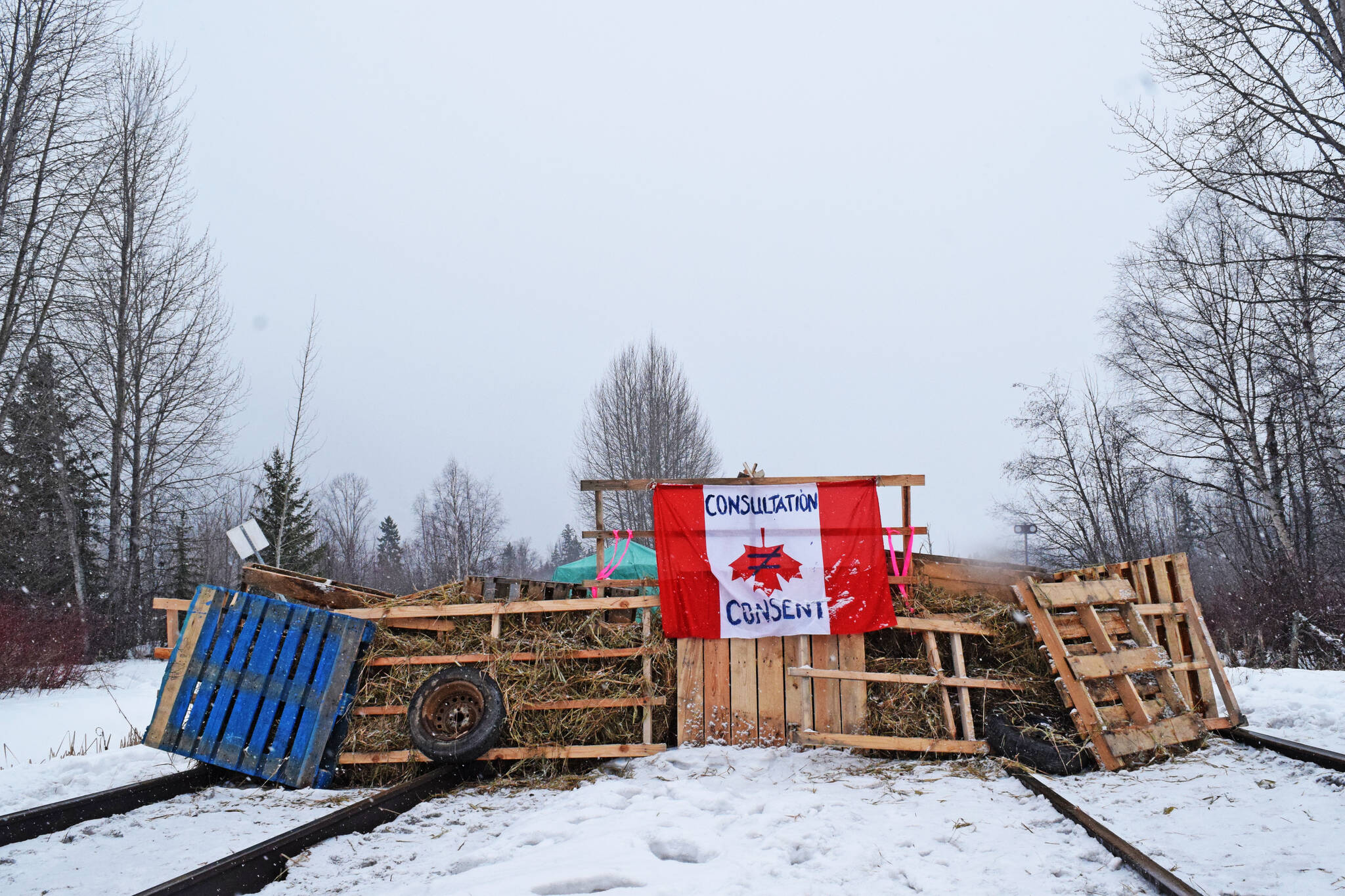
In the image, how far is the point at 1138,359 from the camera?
23.3 metres

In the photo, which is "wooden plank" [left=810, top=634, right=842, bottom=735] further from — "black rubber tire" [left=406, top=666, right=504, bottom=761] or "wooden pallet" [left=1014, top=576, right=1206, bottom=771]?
"black rubber tire" [left=406, top=666, right=504, bottom=761]

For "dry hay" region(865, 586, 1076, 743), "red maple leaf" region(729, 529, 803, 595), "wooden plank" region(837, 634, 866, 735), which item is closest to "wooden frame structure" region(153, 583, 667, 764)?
"red maple leaf" region(729, 529, 803, 595)

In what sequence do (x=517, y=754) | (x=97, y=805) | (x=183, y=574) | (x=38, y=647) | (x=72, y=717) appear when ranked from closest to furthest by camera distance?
(x=97, y=805) < (x=517, y=754) < (x=72, y=717) < (x=38, y=647) < (x=183, y=574)

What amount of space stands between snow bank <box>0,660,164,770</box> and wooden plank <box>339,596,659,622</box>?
4.23m

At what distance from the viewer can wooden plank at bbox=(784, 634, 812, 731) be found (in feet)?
22.9

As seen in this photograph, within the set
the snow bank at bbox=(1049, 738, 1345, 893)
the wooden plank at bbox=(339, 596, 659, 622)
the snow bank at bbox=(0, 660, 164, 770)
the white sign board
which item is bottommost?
the snow bank at bbox=(0, 660, 164, 770)

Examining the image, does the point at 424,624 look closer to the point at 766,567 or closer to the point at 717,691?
the point at 717,691

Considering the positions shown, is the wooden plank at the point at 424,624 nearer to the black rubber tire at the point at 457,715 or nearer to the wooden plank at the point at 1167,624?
the black rubber tire at the point at 457,715

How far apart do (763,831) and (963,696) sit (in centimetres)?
295

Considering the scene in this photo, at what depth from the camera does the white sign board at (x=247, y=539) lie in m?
11.0

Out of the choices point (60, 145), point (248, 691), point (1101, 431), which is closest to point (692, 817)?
point (248, 691)

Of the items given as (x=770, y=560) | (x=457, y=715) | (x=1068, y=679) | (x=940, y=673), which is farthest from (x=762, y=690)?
(x=457, y=715)

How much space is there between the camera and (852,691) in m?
6.98

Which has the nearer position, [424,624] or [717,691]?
[717,691]
